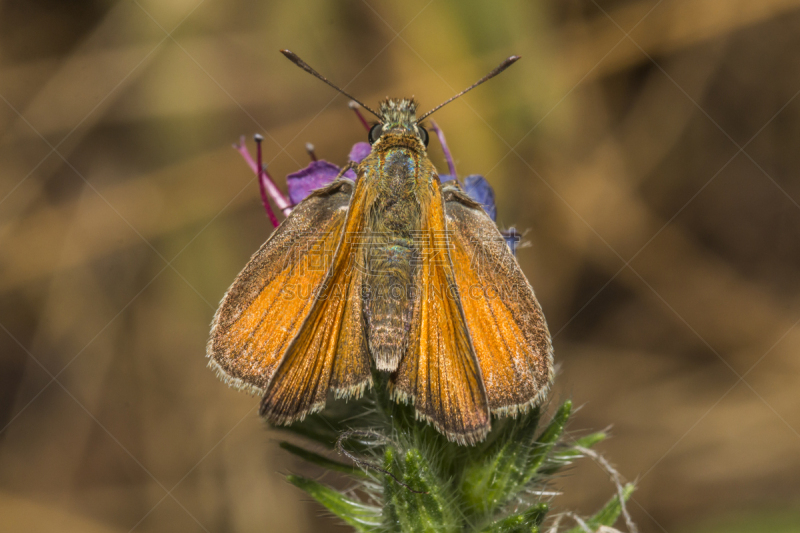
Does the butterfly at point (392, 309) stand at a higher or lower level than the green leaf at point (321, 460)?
higher

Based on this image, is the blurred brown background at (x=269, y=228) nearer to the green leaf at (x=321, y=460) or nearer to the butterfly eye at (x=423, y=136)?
the butterfly eye at (x=423, y=136)

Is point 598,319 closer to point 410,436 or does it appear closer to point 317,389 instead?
point 410,436

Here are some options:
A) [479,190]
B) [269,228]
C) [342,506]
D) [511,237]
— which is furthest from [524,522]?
[269,228]

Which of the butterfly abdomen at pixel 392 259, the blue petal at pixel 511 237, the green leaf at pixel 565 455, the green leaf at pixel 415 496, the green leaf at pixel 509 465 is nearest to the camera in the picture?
the green leaf at pixel 415 496

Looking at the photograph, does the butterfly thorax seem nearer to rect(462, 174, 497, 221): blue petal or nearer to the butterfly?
the butterfly

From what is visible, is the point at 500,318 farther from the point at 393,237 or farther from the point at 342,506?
the point at 342,506

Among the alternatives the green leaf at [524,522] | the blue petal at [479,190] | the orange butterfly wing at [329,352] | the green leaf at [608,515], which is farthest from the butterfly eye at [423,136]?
the green leaf at [608,515]
